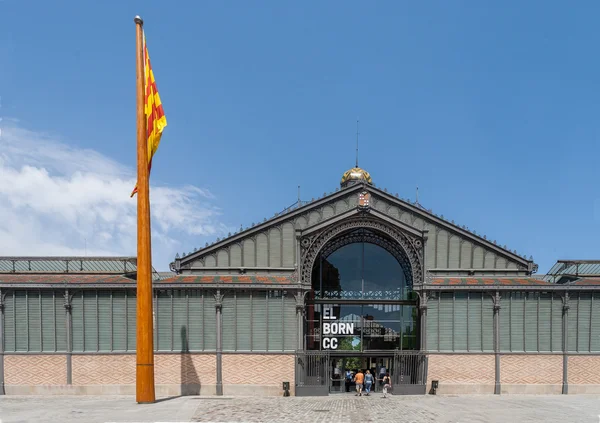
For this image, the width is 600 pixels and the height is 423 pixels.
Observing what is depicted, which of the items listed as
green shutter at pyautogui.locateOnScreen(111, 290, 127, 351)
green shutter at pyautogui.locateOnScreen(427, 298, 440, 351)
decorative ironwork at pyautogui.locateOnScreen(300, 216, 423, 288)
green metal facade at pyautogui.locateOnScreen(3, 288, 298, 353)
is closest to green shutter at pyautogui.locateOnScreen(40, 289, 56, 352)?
green metal facade at pyautogui.locateOnScreen(3, 288, 298, 353)

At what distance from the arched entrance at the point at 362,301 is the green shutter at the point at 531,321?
741cm

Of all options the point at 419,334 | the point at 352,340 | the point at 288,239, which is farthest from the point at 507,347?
the point at 288,239

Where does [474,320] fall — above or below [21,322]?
below

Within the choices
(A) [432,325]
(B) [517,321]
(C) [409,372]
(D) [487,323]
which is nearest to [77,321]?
(C) [409,372]

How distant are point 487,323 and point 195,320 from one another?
2033 cm

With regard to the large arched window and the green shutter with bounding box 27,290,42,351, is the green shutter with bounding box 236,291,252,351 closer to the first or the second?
the large arched window

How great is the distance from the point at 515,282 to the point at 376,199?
1145cm

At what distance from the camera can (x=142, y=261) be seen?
26.9 m

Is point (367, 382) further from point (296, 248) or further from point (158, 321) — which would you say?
point (158, 321)

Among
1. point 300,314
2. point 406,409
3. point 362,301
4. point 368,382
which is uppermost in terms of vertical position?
point 362,301

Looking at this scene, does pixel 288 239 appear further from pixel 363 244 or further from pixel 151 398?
pixel 151 398

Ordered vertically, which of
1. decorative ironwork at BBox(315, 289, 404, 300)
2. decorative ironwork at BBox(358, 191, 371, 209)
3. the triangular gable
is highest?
decorative ironwork at BBox(358, 191, 371, 209)

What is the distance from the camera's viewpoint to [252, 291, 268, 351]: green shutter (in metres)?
32.9

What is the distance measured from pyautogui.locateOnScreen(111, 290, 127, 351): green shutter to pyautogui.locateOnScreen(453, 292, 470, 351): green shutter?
22769 mm
